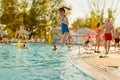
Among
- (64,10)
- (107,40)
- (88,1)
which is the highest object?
(88,1)

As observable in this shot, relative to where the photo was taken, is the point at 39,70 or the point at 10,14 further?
the point at 10,14

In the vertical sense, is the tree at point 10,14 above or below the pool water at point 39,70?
above

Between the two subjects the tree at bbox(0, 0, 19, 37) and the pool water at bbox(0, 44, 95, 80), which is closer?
the pool water at bbox(0, 44, 95, 80)

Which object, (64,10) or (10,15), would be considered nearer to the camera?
(64,10)

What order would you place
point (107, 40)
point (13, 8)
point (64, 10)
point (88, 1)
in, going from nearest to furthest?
point (64, 10)
point (107, 40)
point (88, 1)
point (13, 8)

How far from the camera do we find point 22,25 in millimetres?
66812

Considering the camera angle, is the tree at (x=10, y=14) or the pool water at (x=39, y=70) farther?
the tree at (x=10, y=14)

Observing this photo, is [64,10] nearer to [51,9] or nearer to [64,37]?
[64,37]

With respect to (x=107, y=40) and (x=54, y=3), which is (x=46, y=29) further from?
(x=107, y=40)

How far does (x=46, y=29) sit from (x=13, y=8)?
8.01 m

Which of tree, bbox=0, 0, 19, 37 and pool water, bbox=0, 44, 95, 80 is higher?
tree, bbox=0, 0, 19, 37

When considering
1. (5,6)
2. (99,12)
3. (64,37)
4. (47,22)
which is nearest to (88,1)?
(99,12)

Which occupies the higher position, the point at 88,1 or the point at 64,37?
the point at 88,1

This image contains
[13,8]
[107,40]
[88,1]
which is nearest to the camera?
[107,40]
